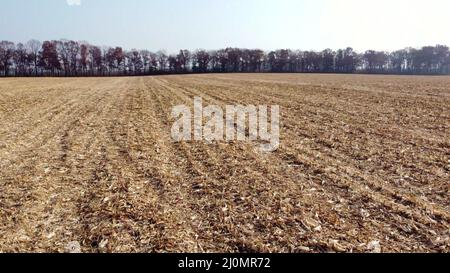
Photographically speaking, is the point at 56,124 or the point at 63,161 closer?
the point at 63,161

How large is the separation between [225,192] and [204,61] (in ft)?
478

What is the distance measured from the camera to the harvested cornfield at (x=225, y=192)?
5.84m

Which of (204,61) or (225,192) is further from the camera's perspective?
(204,61)

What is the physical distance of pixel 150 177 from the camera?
888 centimetres

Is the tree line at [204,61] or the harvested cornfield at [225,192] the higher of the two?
the tree line at [204,61]

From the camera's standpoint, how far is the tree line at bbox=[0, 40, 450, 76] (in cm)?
12381

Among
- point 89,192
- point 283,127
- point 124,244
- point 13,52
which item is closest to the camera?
point 124,244

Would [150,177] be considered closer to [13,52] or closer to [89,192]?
[89,192]

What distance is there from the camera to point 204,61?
490 ft

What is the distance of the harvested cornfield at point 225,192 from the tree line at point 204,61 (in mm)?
124609

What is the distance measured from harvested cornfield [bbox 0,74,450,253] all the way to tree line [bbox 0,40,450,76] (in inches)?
4906
